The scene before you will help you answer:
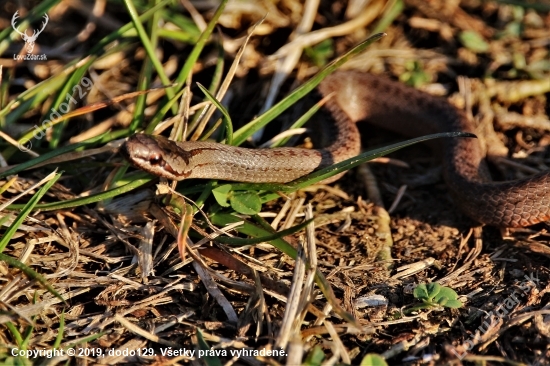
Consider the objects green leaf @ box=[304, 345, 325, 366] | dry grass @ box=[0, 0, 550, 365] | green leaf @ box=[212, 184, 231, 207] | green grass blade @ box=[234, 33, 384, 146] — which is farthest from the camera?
green grass blade @ box=[234, 33, 384, 146]

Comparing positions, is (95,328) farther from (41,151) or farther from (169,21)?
(169,21)

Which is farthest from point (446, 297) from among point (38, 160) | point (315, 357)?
point (38, 160)

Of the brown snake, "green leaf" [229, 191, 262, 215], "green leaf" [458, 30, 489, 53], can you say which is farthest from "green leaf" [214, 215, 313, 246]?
"green leaf" [458, 30, 489, 53]

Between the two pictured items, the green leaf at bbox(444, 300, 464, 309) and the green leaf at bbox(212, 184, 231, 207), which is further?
the green leaf at bbox(212, 184, 231, 207)

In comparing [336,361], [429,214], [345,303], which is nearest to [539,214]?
[429,214]

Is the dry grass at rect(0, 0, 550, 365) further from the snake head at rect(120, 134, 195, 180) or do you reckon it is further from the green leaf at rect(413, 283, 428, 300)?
the snake head at rect(120, 134, 195, 180)

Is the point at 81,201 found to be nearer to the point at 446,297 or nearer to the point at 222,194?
the point at 222,194

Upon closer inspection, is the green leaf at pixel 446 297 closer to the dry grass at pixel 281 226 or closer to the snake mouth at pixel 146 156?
the dry grass at pixel 281 226
